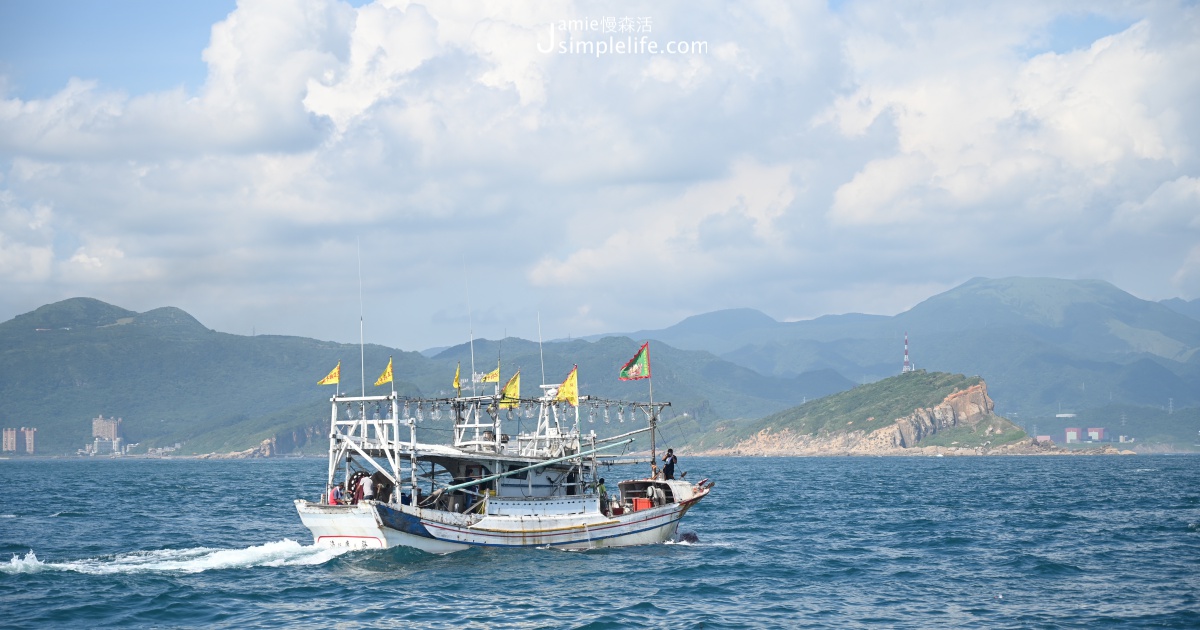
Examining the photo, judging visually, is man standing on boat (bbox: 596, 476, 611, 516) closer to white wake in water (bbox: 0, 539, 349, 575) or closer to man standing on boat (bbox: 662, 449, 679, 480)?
man standing on boat (bbox: 662, 449, 679, 480)

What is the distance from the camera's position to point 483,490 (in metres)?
51.3

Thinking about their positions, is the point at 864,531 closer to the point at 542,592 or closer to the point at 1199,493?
the point at 542,592

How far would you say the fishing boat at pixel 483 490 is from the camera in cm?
4744

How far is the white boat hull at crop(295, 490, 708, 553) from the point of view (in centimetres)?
4675

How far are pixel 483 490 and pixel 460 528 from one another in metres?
3.29

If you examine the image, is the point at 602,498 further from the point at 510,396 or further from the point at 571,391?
the point at 510,396

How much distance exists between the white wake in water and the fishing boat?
1452 mm

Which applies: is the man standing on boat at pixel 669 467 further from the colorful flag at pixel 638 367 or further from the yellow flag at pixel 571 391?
the yellow flag at pixel 571 391

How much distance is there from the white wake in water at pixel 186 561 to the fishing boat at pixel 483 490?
145cm

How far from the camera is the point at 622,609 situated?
129ft

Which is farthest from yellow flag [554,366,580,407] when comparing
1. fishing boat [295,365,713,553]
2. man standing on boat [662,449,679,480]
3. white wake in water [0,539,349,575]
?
white wake in water [0,539,349,575]

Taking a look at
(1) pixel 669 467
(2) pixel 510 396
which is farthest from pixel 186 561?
(1) pixel 669 467

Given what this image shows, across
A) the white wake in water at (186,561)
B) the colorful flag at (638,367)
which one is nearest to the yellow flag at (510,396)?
the colorful flag at (638,367)

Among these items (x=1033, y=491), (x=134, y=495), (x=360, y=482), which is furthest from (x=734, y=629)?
(x=134, y=495)
